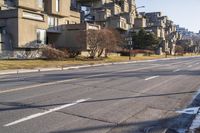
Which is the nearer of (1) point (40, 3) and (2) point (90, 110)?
(2) point (90, 110)

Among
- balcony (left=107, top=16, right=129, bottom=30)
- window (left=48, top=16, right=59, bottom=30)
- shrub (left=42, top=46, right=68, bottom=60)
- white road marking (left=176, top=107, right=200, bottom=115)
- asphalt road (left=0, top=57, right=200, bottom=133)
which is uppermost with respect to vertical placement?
balcony (left=107, top=16, right=129, bottom=30)

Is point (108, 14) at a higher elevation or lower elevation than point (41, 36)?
higher

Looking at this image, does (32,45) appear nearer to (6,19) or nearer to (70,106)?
(6,19)

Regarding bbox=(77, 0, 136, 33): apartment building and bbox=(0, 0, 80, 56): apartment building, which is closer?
bbox=(0, 0, 80, 56): apartment building

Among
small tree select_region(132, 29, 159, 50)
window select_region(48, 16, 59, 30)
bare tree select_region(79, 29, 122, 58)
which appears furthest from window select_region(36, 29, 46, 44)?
small tree select_region(132, 29, 159, 50)

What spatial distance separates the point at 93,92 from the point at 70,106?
343 centimetres

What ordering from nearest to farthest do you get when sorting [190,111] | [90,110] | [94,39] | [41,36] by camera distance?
[90,110] → [190,111] → [41,36] → [94,39]

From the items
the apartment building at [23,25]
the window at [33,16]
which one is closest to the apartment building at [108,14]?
the apartment building at [23,25]

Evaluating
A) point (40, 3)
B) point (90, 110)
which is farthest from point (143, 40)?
point (90, 110)

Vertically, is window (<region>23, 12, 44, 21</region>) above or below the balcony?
below

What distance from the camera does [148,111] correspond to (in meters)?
10.6

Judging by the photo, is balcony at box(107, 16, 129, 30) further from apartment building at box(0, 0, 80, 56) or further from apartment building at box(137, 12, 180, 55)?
apartment building at box(0, 0, 80, 56)

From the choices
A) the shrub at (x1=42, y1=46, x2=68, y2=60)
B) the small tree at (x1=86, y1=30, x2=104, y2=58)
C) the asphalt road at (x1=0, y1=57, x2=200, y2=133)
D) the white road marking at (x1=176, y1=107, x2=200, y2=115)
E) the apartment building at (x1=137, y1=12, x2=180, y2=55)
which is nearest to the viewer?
the asphalt road at (x1=0, y1=57, x2=200, y2=133)

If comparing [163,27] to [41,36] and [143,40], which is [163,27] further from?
[41,36]
